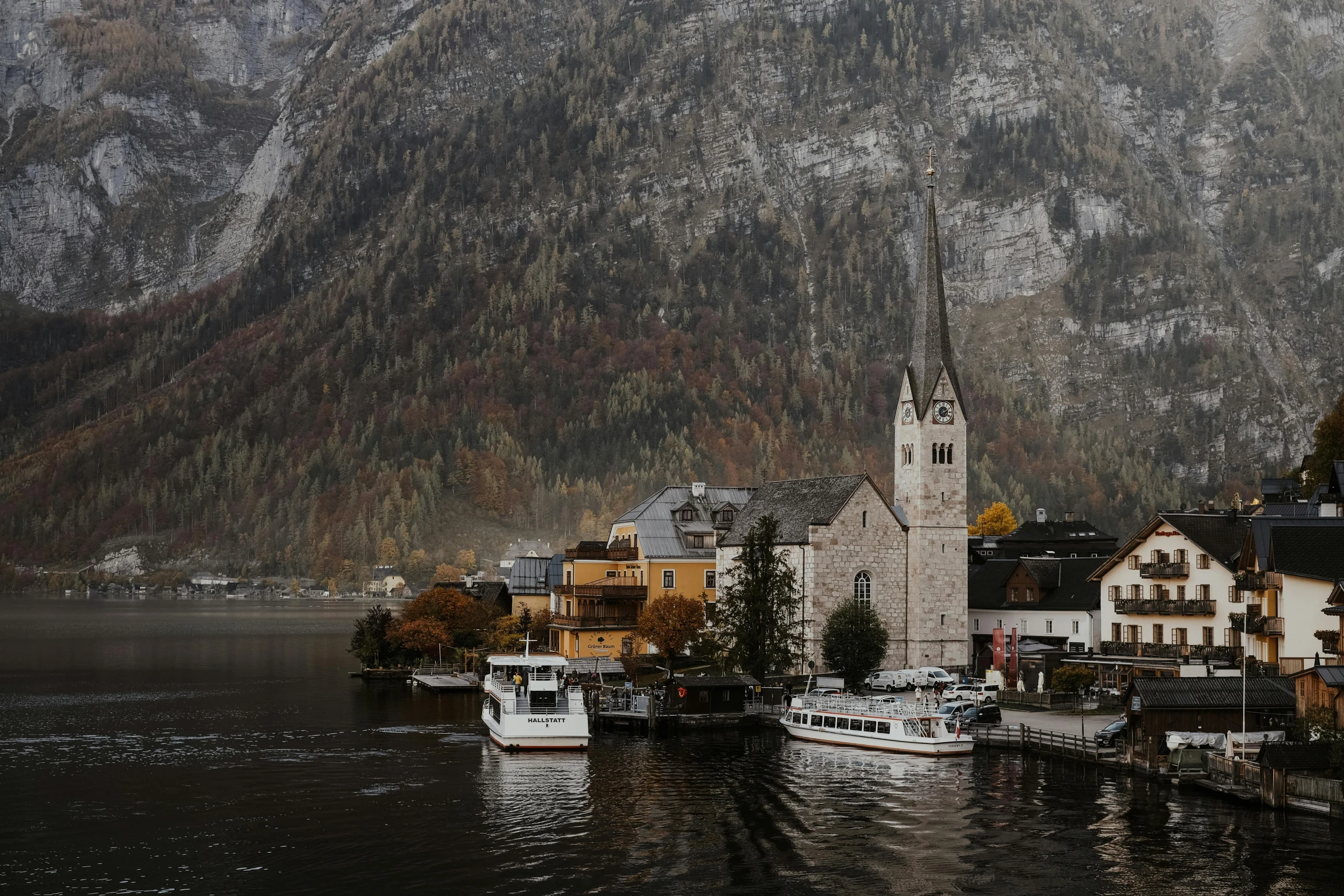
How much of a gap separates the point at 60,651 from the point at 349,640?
34053 mm

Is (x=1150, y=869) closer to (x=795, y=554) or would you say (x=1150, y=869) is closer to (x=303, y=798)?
(x=303, y=798)

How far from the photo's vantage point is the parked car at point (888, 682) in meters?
104

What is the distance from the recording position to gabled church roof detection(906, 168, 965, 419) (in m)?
116

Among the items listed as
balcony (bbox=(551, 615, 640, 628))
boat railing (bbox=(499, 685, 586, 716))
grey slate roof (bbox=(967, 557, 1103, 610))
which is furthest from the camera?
balcony (bbox=(551, 615, 640, 628))

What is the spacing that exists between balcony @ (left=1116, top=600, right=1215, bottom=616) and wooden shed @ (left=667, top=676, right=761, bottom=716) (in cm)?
2544

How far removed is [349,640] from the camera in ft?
636

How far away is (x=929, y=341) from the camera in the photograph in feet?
387

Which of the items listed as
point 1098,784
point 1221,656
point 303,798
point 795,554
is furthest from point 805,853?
point 795,554

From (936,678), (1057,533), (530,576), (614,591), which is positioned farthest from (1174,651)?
(1057,533)

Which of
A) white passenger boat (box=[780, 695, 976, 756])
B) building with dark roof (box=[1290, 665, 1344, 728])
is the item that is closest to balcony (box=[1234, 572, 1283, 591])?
building with dark roof (box=[1290, 665, 1344, 728])

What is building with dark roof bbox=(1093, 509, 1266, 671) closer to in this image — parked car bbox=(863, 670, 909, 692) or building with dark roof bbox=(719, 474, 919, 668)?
parked car bbox=(863, 670, 909, 692)

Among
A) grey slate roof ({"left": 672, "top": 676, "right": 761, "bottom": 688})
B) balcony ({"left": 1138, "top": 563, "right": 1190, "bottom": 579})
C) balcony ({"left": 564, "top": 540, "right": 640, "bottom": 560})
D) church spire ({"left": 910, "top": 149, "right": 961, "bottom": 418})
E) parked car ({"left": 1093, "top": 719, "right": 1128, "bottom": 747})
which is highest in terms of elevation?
church spire ({"left": 910, "top": 149, "right": 961, "bottom": 418})

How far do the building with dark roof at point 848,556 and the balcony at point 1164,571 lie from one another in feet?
54.1

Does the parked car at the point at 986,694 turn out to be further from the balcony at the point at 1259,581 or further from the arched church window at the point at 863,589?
the balcony at the point at 1259,581
